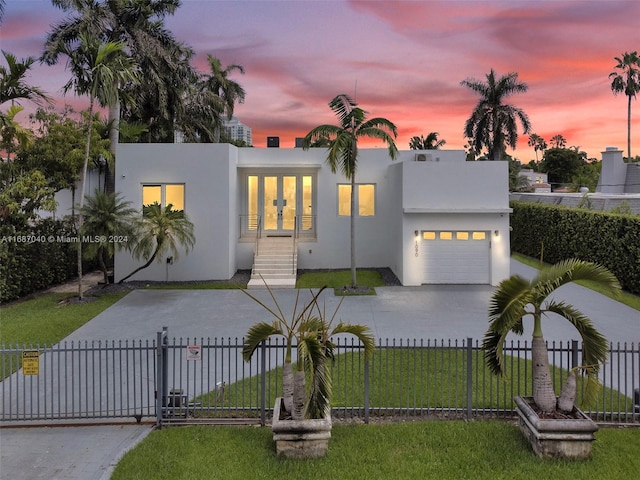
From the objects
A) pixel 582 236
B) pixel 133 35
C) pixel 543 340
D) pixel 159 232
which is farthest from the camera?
pixel 133 35

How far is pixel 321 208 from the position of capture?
18.9m

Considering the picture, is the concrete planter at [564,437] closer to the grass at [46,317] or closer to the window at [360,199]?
the grass at [46,317]

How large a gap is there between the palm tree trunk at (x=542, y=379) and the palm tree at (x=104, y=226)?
1229 centimetres

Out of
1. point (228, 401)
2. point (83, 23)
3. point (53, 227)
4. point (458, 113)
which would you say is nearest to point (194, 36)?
point (83, 23)

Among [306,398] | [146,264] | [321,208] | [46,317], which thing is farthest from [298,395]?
[321,208]

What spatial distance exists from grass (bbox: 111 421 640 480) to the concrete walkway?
668 mm

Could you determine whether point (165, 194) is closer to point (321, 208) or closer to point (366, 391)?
point (321, 208)

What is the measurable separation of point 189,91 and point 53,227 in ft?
41.7

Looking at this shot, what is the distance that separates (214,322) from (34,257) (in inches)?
300

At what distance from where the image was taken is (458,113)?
115 ft

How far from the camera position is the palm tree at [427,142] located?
2825cm

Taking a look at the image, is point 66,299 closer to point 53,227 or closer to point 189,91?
point 53,227

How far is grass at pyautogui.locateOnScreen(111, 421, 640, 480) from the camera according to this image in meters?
5.11

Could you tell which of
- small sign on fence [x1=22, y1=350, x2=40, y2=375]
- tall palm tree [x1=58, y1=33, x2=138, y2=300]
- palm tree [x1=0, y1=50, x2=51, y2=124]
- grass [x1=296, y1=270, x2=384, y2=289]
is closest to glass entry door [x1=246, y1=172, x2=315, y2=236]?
grass [x1=296, y1=270, x2=384, y2=289]
